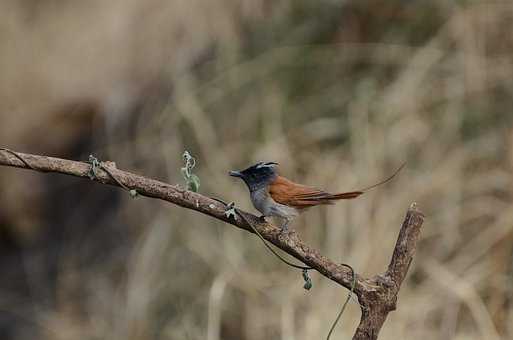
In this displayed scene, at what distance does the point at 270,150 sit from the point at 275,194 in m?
2.82

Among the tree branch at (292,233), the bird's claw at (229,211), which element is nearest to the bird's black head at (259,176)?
the tree branch at (292,233)

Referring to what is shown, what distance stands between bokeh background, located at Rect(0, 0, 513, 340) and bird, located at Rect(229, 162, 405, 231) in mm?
1804

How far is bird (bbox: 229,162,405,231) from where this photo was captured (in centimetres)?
218

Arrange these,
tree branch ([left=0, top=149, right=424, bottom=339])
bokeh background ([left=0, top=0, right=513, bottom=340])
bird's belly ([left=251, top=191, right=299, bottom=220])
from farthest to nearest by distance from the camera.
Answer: bokeh background ([left=0, top=0, right=513, bottom=340]) → bird's belly ([left=251, top=191, right=299, bottom=220]) → tree branch ([left=0, top=149, right=424, bottom=339])

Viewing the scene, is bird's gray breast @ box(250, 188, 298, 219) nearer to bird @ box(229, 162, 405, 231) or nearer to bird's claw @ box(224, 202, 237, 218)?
bird @ box(229, 162, 405, 231)

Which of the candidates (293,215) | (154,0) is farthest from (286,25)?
(293,215)

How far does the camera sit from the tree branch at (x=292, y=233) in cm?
181

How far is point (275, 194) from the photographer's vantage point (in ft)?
7.20

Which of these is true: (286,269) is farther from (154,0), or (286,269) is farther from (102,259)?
(154,0)

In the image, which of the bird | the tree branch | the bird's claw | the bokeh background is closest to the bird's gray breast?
the bird

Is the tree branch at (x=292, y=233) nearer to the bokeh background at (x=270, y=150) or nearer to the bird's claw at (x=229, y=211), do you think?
the bird's claw at (x=229, y=211)

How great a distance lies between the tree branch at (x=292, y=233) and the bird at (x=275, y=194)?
223 millimetres

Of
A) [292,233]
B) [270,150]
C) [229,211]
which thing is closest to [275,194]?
[292,233]

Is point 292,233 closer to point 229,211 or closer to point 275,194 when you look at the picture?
point 229,211
